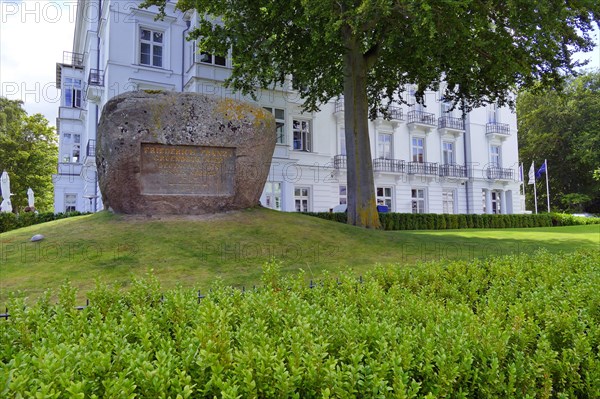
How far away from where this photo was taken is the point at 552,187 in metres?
49.5

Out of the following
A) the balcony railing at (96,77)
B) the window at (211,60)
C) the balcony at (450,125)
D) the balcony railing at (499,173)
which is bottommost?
the balcony railing at (499,173)

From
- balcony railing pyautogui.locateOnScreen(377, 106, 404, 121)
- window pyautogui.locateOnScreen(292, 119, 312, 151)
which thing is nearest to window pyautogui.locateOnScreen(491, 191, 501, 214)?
balcony railing pyautogui.locateOnScreen(377, 106, 404, 121)

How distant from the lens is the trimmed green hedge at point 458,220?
23.3m

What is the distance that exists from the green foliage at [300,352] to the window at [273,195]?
21.4 metres

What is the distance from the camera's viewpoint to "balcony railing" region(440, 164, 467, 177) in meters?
32.3

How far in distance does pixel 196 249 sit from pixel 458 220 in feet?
73.3

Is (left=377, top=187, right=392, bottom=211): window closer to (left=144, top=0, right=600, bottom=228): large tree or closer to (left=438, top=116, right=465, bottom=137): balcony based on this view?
(left=438, top=116, right=465, bottom=137): balcony

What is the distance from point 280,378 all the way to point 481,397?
1198 millimetres

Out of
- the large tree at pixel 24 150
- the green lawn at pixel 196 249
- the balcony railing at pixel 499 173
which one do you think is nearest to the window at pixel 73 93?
the large tree at pixel 24 150

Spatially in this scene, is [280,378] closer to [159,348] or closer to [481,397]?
[159,348]

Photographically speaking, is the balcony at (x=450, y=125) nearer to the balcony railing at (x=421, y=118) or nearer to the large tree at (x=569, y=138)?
the balcony railing at (x=421, y=118)

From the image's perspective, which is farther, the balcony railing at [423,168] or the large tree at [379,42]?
the balcony railing at [423,168]

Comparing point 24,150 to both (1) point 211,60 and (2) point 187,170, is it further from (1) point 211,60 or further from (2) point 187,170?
(2) point 187,170

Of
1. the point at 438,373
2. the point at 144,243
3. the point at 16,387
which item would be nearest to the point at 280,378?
the point at 438,373
